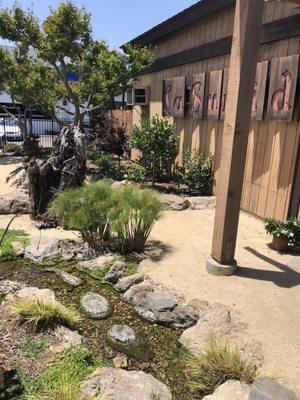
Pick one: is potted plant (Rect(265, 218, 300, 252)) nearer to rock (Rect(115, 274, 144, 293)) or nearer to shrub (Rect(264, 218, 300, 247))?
shrub (Rect(264, 218, 300, 247))

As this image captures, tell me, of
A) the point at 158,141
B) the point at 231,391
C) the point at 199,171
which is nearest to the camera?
the point at 231,391

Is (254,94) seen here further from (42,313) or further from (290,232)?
(42,313)

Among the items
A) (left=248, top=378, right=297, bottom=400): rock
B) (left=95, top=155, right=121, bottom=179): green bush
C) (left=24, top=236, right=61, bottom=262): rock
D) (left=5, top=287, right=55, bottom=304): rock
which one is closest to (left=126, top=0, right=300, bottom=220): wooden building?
(left=95, top=155, right=121, bottom=179): green bush

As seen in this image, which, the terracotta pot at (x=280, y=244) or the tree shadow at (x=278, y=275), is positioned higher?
the terracotta pot at (x=280, y=244)

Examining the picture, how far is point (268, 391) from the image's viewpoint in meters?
2.36

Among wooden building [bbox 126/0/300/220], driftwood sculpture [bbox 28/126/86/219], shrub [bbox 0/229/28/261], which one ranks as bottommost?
shrub [bbox 0/229/28/261]

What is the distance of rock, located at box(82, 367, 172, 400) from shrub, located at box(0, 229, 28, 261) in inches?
109

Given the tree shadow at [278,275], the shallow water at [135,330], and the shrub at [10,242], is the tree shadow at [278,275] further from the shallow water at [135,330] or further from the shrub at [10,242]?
the shrub at [10,242]

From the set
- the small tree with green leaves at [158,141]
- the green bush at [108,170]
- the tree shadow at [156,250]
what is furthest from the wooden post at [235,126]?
the green bush at [108,170]

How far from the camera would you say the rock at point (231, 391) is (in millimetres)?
2504

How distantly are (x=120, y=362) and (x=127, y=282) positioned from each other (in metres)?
1.32

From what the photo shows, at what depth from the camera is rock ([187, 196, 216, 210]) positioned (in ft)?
24.6

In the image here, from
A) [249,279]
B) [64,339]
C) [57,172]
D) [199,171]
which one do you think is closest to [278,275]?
[249,279]

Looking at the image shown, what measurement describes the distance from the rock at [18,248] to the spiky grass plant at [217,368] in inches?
124
